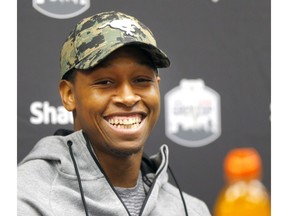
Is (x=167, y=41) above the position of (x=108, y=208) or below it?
above

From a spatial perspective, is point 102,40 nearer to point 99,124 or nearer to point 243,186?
point 99,124

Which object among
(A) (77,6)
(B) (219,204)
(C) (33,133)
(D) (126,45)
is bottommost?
(B) (219,204)

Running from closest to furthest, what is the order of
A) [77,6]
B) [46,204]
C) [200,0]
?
[46,204]
[77,6]
[200,0]

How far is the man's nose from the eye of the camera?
0.91 meters

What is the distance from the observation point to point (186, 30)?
4.73 feet

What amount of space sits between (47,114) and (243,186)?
0.62 metres

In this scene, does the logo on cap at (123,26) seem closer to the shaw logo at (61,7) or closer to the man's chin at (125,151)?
the man's chin at (125,151)

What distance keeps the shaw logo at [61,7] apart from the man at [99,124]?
1.31ft

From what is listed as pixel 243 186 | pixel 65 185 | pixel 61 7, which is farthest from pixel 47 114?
pixel 243 186

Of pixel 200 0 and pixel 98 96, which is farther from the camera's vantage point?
pixel 200 0

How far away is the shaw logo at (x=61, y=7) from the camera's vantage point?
1.31 metres
